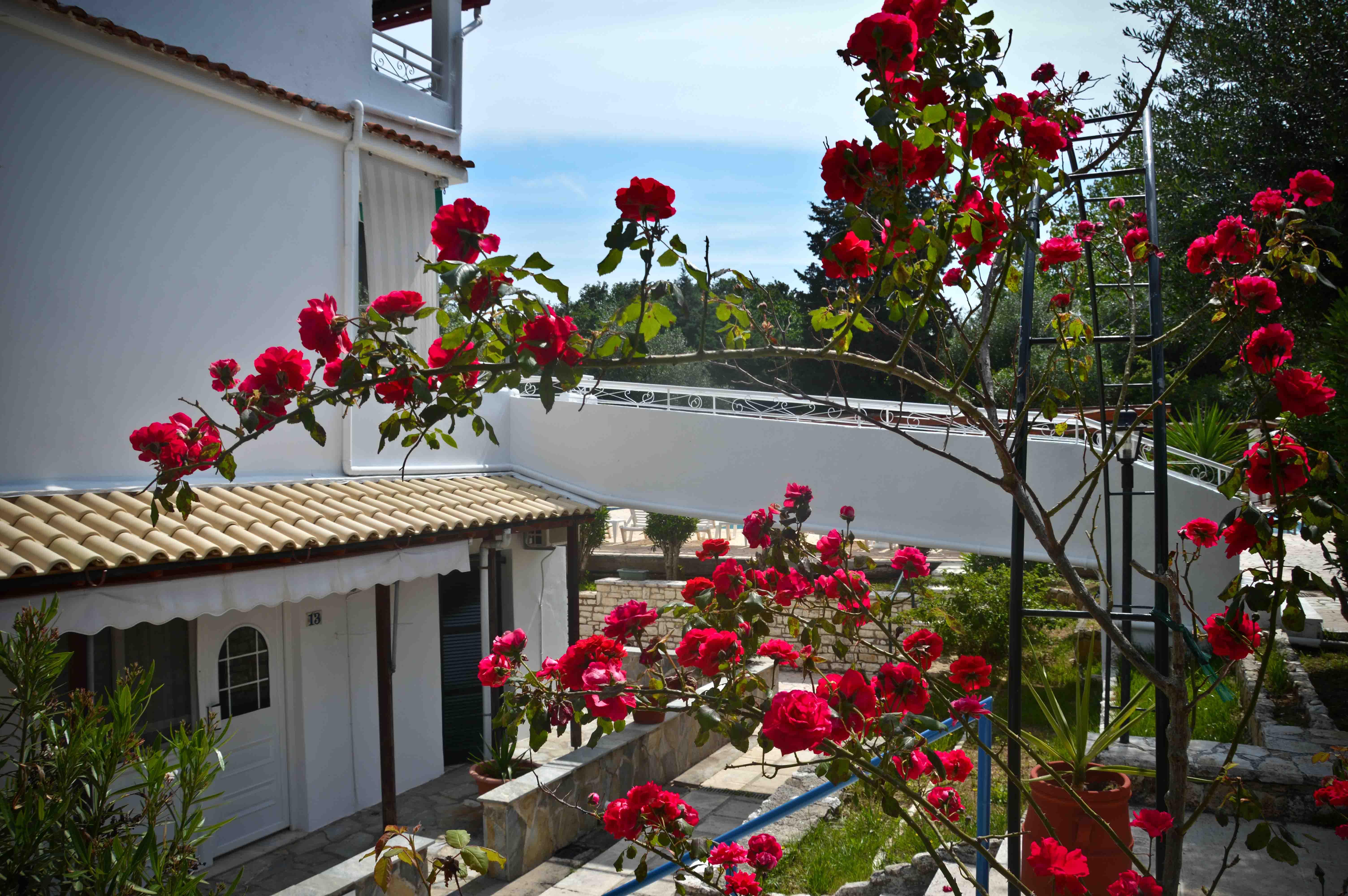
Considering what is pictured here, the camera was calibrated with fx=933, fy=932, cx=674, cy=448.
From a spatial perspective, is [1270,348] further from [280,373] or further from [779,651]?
[280,373]

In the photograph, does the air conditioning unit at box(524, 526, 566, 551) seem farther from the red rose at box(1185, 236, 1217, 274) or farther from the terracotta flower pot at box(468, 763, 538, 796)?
the red rose at box(1185, 236, 1217, 274)

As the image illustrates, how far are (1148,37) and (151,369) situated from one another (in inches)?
393

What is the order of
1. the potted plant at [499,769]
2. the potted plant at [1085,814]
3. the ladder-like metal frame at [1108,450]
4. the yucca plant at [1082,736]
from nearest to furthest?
the ladder-like metal frame at [1108,450]
the potted plant at [1085,814]
the yucca plant at [1082,736]
the potted plant at [499,769]

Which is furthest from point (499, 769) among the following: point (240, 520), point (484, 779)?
point (240, 520)

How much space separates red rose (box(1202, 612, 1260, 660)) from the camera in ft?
9.48

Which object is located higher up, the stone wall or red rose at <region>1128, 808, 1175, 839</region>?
red rose at <region>1128, 808, 1175, 839</region>

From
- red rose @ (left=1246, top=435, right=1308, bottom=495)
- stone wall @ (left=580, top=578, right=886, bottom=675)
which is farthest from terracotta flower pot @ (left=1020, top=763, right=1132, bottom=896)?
stone wall @ (left=580, top=578, right=886, bottom=675)

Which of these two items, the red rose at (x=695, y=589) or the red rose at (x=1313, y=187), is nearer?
the red rose at (x=1313, y=187)

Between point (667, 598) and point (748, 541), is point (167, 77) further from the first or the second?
point (667, 598)

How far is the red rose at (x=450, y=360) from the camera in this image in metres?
2.70

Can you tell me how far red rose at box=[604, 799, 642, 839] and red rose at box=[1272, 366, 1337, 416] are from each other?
2454 millimetres

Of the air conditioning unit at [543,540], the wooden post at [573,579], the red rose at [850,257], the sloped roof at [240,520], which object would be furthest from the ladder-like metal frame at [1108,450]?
the air conditioning unit at [543,540]

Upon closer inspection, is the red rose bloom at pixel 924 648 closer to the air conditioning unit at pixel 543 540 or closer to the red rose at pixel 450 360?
the red rose at pixel 450 360

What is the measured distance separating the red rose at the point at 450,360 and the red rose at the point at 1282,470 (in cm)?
230
